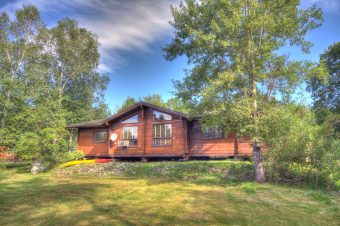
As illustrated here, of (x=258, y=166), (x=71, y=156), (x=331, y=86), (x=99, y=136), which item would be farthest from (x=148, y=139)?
(x=331, y=86)

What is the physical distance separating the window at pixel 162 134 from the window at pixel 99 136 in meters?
5.43

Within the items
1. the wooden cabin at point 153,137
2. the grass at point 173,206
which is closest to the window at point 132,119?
the wooden cabin at point 153,137

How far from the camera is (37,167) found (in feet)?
53.4

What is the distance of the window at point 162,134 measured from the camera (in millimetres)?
19500

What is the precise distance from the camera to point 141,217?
→ 5.73m

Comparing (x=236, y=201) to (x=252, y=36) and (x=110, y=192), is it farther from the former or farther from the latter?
(x=252, y=36)

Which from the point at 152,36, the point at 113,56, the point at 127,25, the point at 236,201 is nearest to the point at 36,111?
the point at 127,25

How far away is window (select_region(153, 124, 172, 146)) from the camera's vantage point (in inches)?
768

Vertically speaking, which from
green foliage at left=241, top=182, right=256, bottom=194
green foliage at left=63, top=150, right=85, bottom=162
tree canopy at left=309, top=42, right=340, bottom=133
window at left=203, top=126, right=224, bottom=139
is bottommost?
green foliage at left=241, top=182, right=256, bottom=194

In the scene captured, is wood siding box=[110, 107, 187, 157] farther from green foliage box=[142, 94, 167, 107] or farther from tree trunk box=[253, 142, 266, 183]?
green foliage box=[142, 94, 167, 107]

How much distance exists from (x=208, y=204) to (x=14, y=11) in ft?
92.3

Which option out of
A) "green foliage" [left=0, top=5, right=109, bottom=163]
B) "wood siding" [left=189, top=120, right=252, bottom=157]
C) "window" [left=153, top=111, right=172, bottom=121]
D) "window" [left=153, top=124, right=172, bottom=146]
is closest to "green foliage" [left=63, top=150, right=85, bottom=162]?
"green foliage" [left=0, top=5, right=109, bottom=163]

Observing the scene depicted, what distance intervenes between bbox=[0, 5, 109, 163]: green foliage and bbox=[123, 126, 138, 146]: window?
4.88 metres

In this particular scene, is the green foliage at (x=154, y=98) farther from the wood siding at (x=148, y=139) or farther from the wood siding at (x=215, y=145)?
the wood siding at (x=215, y=145)
